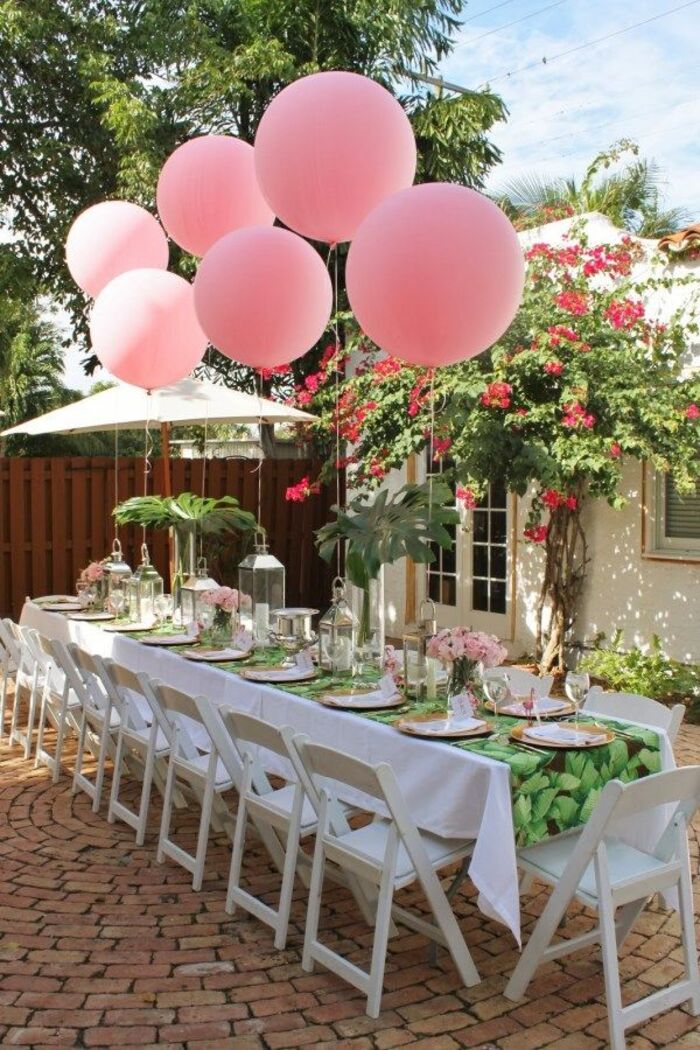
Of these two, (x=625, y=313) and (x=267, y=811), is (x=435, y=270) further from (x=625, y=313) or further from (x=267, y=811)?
(x=625, y=313)

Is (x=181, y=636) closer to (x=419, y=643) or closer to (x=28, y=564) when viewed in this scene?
(x=419, y=643)

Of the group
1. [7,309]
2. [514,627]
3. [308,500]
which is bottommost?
[514,627]

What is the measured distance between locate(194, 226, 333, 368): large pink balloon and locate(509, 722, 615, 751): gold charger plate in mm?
2437

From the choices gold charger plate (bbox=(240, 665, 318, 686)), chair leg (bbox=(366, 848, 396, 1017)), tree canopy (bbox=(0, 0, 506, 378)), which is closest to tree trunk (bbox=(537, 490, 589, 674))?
gold charger plate (bbox=(240, 665, 318, 686))

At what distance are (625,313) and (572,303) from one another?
0.41 metres

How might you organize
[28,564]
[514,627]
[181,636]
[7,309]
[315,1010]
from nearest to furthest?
[315,1010] → [181,636] → [514,627] → [28,564] → [7,309]

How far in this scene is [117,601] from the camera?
6.93 metres

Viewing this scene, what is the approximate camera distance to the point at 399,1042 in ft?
10.3

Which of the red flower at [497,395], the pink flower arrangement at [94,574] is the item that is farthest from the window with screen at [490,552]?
the pink flower arrangement at [94,574]

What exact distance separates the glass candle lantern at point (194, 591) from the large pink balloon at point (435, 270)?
2.33m

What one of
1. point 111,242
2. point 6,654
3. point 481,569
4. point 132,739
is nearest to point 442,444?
point 481,569

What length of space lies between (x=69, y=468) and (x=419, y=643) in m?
7.83

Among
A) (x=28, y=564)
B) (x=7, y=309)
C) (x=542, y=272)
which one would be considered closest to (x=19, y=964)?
(x=542, y=272)

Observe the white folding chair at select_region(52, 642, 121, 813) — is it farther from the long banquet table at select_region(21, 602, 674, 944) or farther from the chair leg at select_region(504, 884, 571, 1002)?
the chair leg at select_region(504, 884, 571, 1002)
